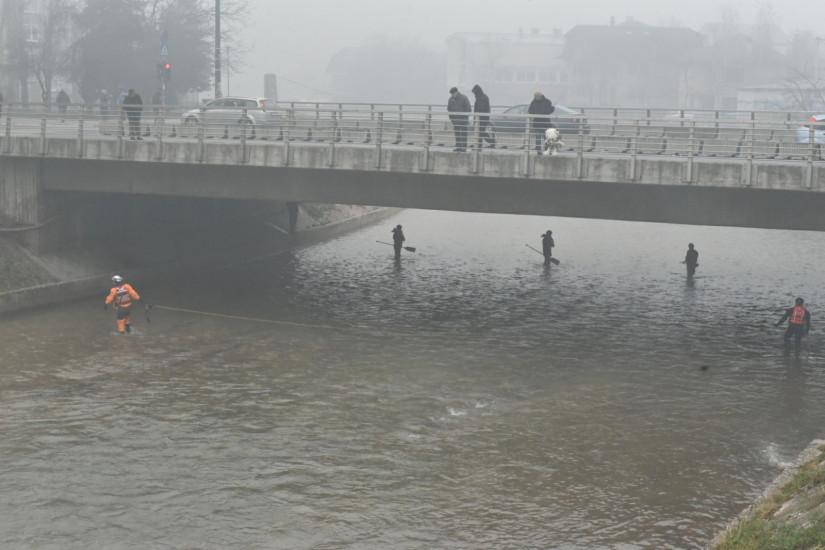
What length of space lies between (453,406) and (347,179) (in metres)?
11.6

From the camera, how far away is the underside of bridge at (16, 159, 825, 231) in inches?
1129

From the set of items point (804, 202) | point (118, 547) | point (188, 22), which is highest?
point (188, 22)

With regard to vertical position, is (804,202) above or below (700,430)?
above

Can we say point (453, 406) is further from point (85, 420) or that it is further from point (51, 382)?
point (51, 382)

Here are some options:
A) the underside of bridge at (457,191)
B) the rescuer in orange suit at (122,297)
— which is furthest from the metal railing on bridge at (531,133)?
the rescuer in orange suit at (122,297)

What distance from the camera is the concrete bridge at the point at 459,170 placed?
27.7 meters

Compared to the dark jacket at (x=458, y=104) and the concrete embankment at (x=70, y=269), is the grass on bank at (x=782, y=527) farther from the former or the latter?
the concrete embankment at (x=70, y=269)

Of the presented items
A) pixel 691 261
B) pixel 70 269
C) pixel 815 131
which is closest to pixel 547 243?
pixel 691 261

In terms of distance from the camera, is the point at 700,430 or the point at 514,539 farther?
the point at 700,430

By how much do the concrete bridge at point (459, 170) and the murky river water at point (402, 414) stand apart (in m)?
3.75

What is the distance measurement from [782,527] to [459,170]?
18.2m

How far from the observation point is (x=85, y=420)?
21656 mm

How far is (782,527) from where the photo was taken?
12.8 metres

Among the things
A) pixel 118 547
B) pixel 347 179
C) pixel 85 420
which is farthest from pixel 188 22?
pixel 118 547
